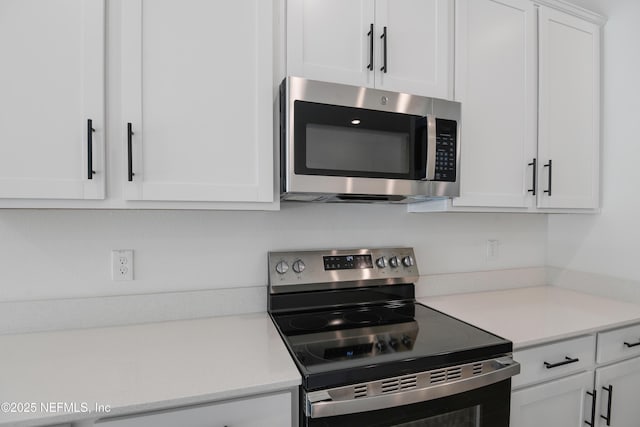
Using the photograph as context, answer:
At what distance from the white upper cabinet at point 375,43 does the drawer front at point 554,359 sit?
108 centimetres

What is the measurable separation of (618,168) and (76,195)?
2.45 m

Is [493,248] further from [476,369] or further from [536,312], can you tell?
[476,369]

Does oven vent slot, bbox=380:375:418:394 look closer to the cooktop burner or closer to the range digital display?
the cooktop burner

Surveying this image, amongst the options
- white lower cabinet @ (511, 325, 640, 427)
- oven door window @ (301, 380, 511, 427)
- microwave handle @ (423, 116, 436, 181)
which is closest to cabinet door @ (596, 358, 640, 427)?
white lower cabinet @ (511, 325, 640, 427)

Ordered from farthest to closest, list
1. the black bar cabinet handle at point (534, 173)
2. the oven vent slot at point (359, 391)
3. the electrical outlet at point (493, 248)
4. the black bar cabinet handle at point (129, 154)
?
the electrical outlet at point (493, 248), the black bar cabinet handle at point (534, 173), the black bar cabinet handle at point (129, 154), the oven vent slot at point (359, 391)

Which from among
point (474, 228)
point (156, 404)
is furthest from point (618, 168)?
point (156, 404)

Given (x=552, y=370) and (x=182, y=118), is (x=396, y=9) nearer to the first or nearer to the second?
(x=182, y=118)

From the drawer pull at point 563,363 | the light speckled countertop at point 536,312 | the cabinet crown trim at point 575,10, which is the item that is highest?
the cabinet crown trim at point 575,10

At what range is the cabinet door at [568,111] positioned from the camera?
1664mm

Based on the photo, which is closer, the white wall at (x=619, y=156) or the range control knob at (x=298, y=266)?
the range control knob at (x=298, y=266)

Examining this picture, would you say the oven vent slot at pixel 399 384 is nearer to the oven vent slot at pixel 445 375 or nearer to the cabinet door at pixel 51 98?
the oven vent slot at pixel 445 375

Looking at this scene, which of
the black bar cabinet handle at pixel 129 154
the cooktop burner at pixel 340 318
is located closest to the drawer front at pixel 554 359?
the cooktop burner at pixel 340 318

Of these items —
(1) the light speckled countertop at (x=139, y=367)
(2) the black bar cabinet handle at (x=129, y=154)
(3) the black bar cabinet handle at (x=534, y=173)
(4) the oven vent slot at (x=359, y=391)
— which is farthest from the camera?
(3) the black bar cabinet handle at (x=534, y=173)

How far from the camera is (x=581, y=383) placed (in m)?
1.35
